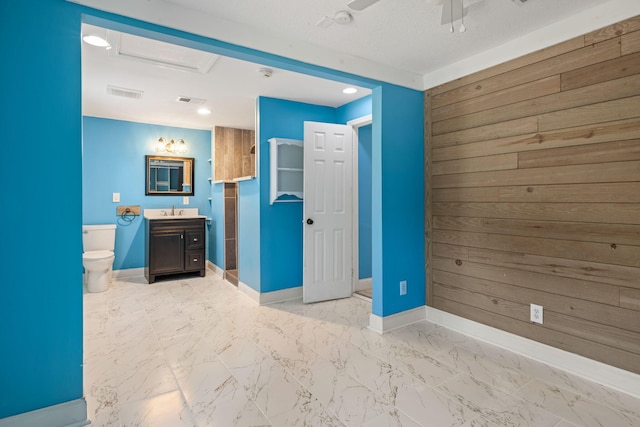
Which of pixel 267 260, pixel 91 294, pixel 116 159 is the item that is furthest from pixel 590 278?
pixel 116 159

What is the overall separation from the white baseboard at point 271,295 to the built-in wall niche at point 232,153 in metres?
1.84

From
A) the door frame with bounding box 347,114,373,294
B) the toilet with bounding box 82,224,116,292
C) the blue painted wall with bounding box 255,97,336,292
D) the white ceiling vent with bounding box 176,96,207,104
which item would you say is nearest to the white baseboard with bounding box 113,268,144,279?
the toilet with bounding box 82,224,116,292

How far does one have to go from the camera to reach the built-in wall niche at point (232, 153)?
5.16 metres

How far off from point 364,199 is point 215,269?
2548mm

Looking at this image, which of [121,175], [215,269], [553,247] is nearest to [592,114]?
[553,247]

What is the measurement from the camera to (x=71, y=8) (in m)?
1.76

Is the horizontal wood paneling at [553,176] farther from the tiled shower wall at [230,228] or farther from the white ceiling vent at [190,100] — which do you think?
the tiled shower wall at [230,228]

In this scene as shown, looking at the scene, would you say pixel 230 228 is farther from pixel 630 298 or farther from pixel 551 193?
pixel 630 298

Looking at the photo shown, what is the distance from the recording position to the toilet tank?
452 centimetres

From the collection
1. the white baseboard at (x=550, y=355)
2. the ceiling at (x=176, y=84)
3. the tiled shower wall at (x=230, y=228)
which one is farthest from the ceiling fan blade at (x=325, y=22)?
the tiled shower wall at (x=230, y=228)

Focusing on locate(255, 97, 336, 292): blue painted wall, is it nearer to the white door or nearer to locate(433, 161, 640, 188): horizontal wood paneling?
the white door

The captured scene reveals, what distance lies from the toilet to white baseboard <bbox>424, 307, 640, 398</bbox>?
12.6 feet

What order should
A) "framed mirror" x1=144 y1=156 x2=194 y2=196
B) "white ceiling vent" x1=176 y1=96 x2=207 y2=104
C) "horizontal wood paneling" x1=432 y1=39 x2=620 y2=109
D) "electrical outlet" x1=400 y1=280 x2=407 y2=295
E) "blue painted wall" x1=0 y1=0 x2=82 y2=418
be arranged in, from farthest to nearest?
"framed mirror" x1=144 y1=156 x2=194 y2=196, "white ceiling vent" x1=176 y1=96 x2=207 y2=104, "electrical outlet" x1=400 y1=280 x2=407 y2=295, "horizontal wood paneling" x1=432 y1=39 x2=620 y2=109, "blue painted wall" x1=0 y1=0 x2=82 y2=418

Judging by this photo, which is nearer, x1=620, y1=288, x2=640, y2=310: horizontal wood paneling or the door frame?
x1=620, y1=288, x2=640, y2=310: horizontal wood paneling
